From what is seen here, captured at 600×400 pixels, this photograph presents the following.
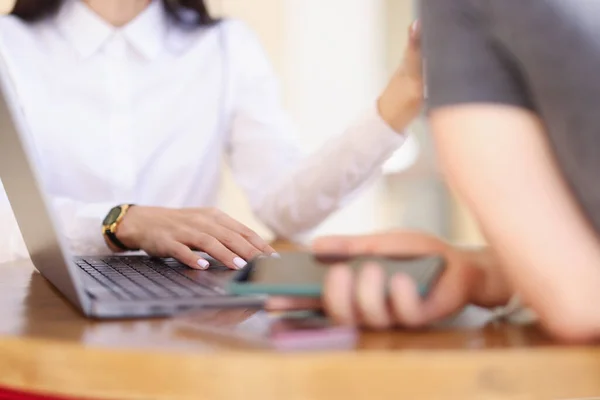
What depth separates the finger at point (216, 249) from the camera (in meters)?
0.77

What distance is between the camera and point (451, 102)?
0.43 meters

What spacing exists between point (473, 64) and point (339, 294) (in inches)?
6.5

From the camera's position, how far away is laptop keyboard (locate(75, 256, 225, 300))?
1.87ft

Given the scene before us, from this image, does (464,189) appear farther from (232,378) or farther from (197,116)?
(197,116)

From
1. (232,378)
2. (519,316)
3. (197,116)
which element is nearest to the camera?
(232,378)

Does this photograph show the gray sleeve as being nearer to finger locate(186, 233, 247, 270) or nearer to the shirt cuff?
finger locate(186, 233, 247, 270)

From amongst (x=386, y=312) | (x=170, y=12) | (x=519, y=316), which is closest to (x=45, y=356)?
(x=386, y=312)

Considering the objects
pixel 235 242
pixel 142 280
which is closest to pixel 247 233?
pixel 235 242

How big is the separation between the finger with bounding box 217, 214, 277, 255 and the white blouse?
1.44 ft

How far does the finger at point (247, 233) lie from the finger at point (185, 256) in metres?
0.06

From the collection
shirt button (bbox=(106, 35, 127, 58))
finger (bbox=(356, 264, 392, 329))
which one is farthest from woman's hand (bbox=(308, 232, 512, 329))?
shirt button (bbox=(106, 35, 127, 58))

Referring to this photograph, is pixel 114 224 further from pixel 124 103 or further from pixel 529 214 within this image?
pixel 529 214

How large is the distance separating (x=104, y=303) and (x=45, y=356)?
0.09m

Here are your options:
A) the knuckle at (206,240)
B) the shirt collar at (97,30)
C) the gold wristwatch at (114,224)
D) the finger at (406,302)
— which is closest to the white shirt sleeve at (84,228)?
the gold wristwatch at (114,224)
